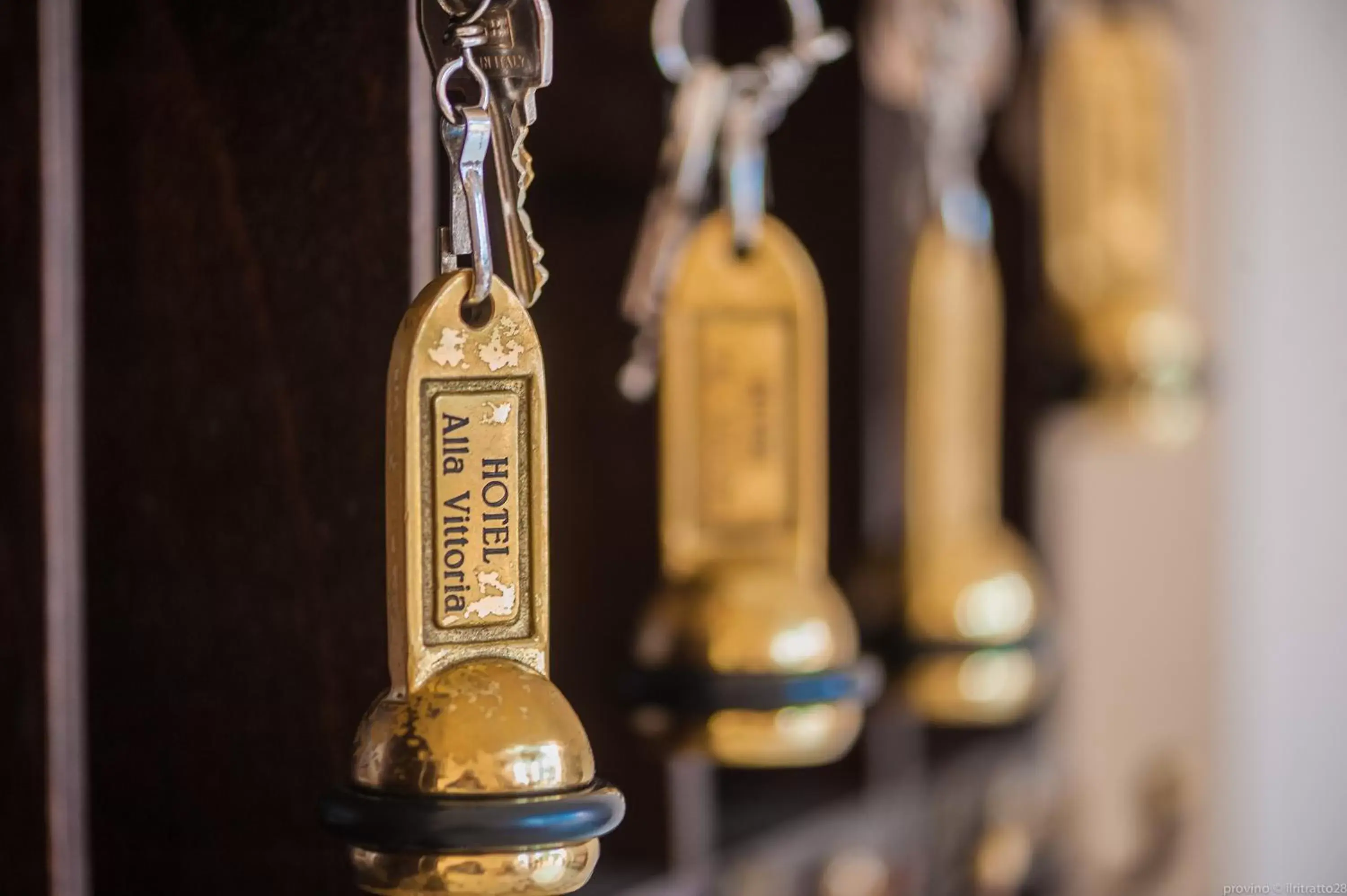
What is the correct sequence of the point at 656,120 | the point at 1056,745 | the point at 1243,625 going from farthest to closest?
the point at 1243,625 → the point at 1056,745 → the point at 656,120

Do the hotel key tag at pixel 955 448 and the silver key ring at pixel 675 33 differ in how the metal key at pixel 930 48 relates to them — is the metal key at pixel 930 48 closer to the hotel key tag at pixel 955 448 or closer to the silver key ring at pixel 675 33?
the hotel key tag at pixel 955 448

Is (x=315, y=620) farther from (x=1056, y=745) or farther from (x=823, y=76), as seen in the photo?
(x=1056, y=745)

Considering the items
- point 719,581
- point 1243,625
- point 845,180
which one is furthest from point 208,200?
point 1243,625

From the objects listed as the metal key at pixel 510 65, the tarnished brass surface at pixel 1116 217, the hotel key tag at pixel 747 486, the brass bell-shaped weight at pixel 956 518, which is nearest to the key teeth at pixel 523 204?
the metal key at pixel 510 65

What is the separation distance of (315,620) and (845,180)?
622mm

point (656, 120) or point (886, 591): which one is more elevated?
point (656, 120)

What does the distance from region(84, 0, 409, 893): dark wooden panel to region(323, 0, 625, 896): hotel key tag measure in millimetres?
64

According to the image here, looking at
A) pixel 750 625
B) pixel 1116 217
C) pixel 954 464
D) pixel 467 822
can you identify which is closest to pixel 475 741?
pixel 467 822

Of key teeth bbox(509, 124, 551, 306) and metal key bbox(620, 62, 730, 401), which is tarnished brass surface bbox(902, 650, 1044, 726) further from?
key teeth bbox(509, 124, 551, 306)

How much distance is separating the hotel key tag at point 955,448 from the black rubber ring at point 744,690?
0.19 meters

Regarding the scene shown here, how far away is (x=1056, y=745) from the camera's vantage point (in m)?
1.57

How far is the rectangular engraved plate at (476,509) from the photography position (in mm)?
556
